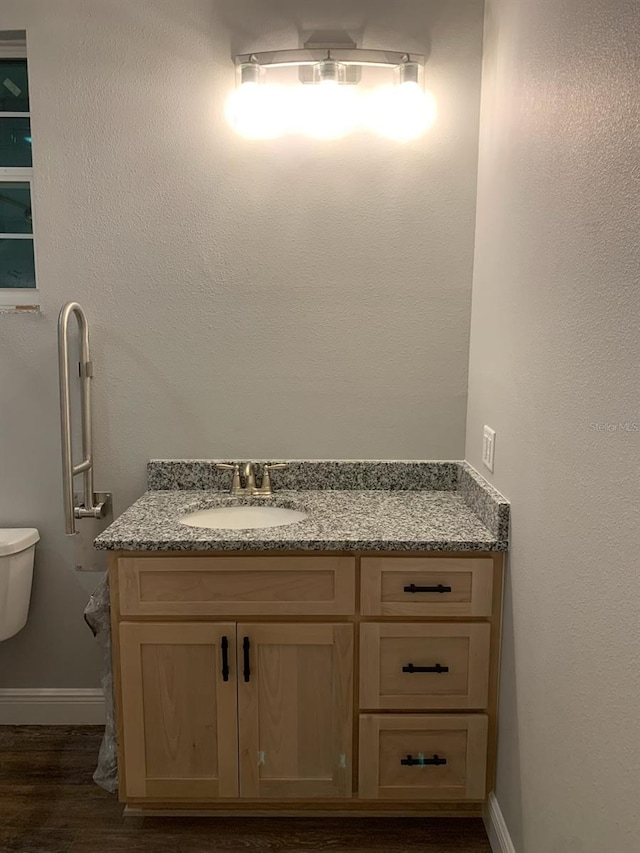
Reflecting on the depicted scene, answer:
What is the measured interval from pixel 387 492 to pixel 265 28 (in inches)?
58.3

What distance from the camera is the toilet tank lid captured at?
216cm

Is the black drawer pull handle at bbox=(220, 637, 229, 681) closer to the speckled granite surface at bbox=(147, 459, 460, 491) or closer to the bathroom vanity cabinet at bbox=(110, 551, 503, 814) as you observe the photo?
the bathroom vanity cabinet at bbox=(110, 551, 503, 814)

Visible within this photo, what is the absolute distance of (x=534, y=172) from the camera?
1.59m

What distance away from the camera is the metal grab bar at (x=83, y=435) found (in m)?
1.96

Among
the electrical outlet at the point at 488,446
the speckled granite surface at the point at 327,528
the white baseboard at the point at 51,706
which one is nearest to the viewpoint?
the speckled granite surface at the point at 327,528

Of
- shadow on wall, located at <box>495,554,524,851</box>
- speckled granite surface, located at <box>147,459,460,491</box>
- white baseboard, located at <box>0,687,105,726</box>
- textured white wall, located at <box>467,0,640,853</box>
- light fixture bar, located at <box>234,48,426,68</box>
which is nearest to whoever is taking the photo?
textured white wall, located at <box>467,0,640,853</box>

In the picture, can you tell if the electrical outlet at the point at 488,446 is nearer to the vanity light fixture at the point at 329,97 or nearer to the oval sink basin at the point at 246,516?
the oval sink basin at the point at 246,516

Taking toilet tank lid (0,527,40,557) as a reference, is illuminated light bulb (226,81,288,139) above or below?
above

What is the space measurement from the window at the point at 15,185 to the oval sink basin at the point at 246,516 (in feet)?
3.00

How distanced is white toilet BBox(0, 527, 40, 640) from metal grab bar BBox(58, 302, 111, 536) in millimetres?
185

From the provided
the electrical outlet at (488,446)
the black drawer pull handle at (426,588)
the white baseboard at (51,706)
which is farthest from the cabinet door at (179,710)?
the electrical outlet at (488,446)

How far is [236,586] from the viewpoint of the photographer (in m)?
1.84

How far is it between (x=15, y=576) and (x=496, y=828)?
1583 millimetres

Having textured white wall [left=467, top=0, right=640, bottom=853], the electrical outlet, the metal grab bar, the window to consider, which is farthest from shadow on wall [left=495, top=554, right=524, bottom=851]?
the window
